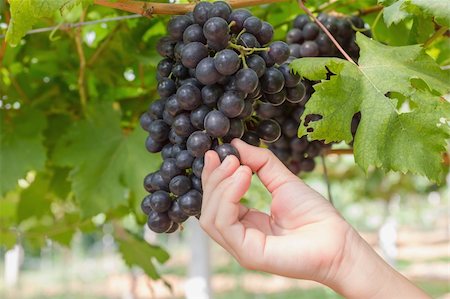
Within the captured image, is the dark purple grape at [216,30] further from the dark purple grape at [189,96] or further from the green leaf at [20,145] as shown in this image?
the green leaf at [20,145]

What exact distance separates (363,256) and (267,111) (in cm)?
29

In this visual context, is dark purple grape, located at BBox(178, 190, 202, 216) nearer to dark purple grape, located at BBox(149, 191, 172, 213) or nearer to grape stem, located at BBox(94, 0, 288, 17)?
dark purple grape, located at BBox(149, 191, 172, 213)

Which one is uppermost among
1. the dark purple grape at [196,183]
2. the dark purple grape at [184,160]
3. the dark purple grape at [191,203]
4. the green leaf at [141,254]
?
the dark purple grape at [184,160]

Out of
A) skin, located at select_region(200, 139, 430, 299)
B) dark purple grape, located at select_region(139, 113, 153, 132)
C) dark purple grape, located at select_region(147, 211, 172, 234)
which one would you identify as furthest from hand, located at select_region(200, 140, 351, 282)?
dark purple grape, located at select_region(139, 113, 153, 132)

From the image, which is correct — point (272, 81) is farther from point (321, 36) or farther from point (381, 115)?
point (321, 36)

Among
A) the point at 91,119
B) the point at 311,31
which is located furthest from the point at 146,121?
the point at 91,119

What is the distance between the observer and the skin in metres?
0.75

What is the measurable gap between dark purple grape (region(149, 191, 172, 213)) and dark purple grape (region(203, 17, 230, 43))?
0.23 metres

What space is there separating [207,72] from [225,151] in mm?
107

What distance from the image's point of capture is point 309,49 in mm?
1157

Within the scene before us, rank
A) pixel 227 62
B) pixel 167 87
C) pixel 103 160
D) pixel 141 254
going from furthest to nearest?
pixel 141 254 < pixel 103 160 < pixel 167 87 < pixel 227 62

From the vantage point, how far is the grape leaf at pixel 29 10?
82 centimetres

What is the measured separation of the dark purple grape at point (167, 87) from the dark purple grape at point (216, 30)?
11 centimetres

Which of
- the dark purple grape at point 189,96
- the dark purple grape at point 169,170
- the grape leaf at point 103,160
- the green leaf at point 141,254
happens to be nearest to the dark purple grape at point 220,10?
the dark purple grape at point 189,96
